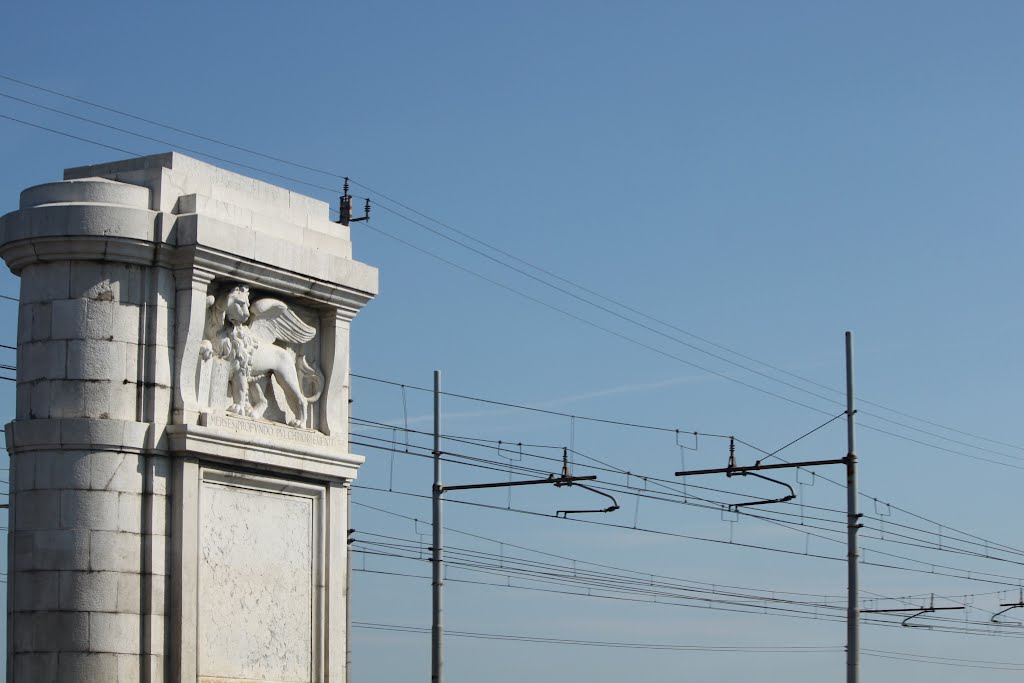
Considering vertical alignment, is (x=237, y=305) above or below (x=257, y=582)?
above

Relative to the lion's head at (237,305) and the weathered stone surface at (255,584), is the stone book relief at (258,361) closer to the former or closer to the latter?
the lion's head at (237,305)

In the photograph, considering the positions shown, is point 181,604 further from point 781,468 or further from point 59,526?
point 781,468

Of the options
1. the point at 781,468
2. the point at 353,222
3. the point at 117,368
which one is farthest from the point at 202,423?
the point at 353,222

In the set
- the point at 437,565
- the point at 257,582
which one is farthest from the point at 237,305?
the point at 437,565

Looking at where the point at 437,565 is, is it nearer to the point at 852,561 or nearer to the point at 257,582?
the point at 852,561

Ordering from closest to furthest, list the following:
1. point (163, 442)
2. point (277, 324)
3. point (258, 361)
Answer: point (163, 442) < point (258, 361) < point (277, 324)

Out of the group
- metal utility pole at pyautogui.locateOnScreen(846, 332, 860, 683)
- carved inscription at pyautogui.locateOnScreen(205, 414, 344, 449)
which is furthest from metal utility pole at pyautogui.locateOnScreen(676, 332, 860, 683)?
carved inscription at pyautogui.locateOnScreen(205, 414, 344, 449)

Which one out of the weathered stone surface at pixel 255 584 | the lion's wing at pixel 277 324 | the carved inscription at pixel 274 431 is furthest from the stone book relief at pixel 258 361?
the weathered stone surface at pixel 255 584

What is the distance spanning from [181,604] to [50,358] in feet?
11.9

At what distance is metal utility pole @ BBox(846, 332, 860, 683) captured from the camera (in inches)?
1815

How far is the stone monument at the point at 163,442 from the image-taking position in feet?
83.8

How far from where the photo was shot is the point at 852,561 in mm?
47031

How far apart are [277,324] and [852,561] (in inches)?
895

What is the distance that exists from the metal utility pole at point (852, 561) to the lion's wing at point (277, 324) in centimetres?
2167
